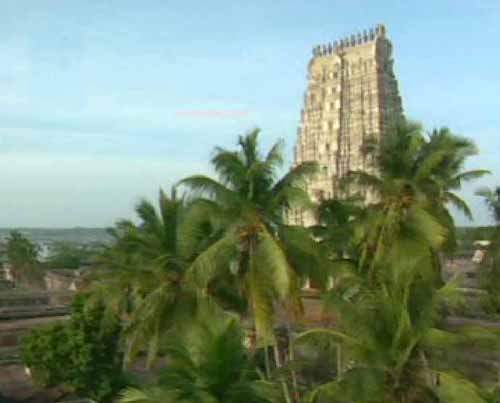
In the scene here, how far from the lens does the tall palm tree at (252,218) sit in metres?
16.6

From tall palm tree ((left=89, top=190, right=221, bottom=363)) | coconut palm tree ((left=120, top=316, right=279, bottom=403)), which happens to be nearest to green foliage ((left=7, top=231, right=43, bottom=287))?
tall palm tree ((left=89, top=190, right=221, bottom=363))

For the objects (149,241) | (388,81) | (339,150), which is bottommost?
(149,241)

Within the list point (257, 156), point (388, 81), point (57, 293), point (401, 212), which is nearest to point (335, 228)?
point (401, 212)

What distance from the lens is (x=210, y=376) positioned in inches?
551

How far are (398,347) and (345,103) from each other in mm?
64279

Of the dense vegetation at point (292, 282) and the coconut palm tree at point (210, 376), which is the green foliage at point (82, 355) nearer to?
the dense vegetation at point (292, 282)

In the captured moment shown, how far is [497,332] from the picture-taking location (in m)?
12.5

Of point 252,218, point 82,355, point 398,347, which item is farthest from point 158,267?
point 398,347

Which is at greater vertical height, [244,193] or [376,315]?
[244,193]

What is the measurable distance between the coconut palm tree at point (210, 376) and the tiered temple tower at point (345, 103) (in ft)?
180

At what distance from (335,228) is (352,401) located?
39.5 ft

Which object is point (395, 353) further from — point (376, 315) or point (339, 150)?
point (339, 150)

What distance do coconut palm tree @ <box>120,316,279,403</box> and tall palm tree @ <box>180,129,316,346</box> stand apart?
203 centimetres

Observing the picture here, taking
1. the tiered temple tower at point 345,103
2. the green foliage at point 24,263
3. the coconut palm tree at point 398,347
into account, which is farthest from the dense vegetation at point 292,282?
the green foliage at point 24,263
